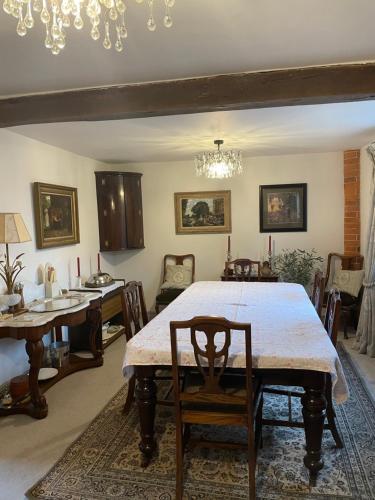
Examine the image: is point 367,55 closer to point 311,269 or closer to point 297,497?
point 297,497

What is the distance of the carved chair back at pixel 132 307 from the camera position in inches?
107

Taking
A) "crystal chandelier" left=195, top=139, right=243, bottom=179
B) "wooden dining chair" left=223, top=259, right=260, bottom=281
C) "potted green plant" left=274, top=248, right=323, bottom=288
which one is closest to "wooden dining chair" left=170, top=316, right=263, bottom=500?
"crystal chandelier" left=195, top=139, right=243, bottom=179

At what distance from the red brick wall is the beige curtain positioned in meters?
1.03

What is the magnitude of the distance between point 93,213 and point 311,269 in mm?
3077

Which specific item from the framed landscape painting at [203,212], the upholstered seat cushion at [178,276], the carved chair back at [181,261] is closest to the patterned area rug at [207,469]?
the upholstered seat cushion at [178,276]

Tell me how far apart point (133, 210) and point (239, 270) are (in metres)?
1.70

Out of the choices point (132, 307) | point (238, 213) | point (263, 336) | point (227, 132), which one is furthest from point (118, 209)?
point (263, 336)

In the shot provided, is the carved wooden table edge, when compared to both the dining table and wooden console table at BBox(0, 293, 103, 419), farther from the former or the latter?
wooden console table at BBox(0, 293, 103, 419)

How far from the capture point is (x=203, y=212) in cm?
535

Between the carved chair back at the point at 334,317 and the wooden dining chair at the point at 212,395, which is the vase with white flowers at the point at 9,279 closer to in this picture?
the wooden dining chair at the point at 212,395

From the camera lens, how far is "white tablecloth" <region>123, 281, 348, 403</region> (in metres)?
1.94

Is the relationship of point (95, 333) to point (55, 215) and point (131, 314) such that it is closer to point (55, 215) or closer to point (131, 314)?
point (131, 314)

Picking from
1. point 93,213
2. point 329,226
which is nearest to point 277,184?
point 329,226

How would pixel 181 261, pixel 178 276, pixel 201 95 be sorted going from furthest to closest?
1. pixel 181 261
2. pixel 178 276
3. pixel 201 95
